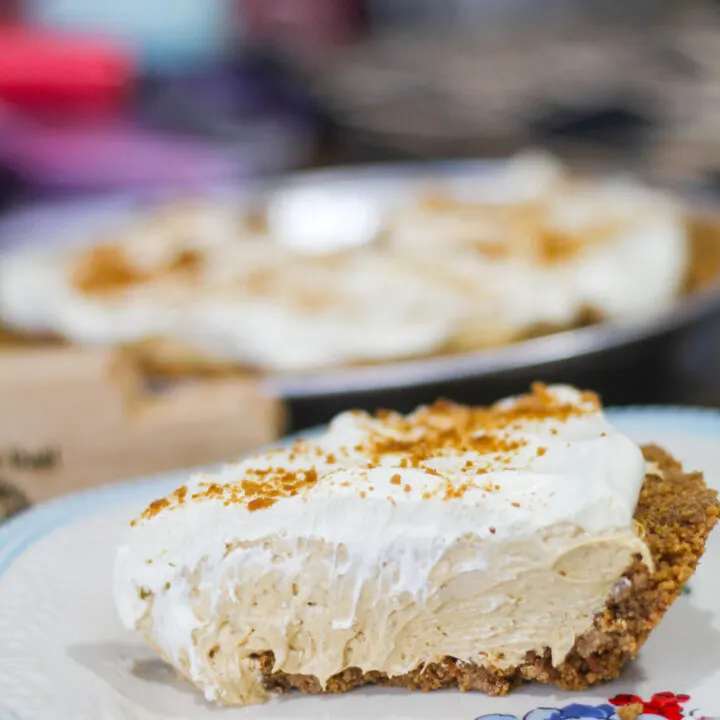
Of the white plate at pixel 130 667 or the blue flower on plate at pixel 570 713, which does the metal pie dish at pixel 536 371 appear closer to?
the white plate at pixel 130 667

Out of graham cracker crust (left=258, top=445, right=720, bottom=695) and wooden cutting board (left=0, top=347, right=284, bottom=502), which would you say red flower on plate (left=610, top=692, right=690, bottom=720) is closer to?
graham cracker crust (left=258, top=445, right=720, bottom=695)

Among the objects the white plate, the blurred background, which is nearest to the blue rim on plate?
the white plate

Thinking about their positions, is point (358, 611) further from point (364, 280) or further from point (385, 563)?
point (364, 280)


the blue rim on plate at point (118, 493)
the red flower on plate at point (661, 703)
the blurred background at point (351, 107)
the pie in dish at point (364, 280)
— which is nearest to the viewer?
the red flower on plate at point (661, 703)

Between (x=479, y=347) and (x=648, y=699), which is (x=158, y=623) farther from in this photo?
(x=479, y=347)

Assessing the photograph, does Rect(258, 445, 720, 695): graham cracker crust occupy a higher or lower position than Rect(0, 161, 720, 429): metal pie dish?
lower

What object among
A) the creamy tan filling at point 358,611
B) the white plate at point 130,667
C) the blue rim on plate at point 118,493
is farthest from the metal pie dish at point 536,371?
the creamy tan filling at point 358,611

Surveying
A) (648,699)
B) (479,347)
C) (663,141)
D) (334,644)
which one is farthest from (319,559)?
(663,141)
